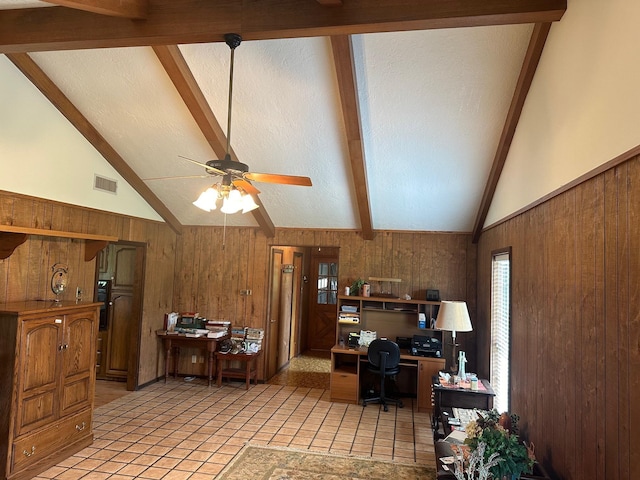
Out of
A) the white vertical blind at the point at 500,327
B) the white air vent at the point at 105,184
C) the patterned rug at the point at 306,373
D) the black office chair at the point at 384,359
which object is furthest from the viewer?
the patterned rug at the point at 306,373

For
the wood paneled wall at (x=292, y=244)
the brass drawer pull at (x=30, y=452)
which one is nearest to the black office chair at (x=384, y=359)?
the wood paneled wall at (x=292, y=244)

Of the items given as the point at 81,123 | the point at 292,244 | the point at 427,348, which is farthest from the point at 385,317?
the point at 81,123

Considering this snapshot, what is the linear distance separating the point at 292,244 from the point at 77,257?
2.99 metres

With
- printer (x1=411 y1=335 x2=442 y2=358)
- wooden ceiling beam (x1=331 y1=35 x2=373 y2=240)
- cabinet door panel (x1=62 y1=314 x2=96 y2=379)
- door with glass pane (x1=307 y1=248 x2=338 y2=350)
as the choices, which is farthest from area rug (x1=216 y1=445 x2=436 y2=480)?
door with glass pane (x1=307 y1=248 x2=338 y2=350)

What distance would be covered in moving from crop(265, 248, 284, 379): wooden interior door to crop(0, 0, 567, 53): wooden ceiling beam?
4.31 meters

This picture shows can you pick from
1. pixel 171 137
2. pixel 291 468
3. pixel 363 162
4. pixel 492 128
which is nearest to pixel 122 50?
pixel 171 137

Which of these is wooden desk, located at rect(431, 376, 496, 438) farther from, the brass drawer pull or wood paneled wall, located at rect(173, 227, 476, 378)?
the brass drawer pull

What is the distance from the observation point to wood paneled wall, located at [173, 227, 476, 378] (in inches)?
242

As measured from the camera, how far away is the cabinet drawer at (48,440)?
11.2 ft

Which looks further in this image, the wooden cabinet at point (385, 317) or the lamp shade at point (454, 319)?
the wooden cabinet at point (385, 317)

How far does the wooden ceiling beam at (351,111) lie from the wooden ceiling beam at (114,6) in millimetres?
1337

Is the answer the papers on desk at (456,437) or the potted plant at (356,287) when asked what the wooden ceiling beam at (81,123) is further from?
the papers on desk at (456,437)

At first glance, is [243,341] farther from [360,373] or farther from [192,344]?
[360,373]

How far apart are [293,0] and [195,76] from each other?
1.59 metres
